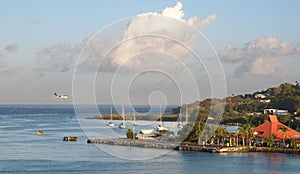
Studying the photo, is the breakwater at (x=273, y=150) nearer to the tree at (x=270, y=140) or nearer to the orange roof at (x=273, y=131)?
the tree at (x=270, y=140)

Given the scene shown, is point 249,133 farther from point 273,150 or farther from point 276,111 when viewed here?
point 276,111

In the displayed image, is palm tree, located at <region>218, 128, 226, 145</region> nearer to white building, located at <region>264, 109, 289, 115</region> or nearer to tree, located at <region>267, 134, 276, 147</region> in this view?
tree, located at <region>267, 134, 276, 147</region>

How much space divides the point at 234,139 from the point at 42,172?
15.5m

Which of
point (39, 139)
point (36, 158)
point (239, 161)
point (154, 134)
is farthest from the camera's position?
point (154, 134)

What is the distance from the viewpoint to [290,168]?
28578 mm

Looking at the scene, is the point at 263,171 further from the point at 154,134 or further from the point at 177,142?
the point at 154,134

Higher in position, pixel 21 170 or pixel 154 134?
pixel 154 134

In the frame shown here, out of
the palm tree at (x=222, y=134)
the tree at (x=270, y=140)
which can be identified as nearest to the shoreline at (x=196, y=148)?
the tree at (x=270, y=140)

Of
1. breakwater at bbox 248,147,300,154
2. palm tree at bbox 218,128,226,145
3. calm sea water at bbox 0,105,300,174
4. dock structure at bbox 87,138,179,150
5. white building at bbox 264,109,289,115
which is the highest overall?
white building at bbox 264,109,289,115

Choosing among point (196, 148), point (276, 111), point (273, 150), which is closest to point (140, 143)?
point (196, 148)

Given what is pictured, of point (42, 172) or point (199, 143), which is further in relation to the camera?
point (199, 143)

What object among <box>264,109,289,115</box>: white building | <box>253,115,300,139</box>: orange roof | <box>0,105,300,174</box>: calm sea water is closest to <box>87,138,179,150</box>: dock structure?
<box>0,105,300,174</box>: calm sea water

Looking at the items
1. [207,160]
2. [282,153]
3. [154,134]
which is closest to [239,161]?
[207,160]

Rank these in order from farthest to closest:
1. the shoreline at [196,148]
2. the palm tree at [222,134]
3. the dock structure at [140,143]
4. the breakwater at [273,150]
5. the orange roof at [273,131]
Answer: the dock structure at [140,143] → the palm tree at [222,134] → the orange roof at [273,131] → the shoreline at [196,148] → the breakwater at [273,150]
